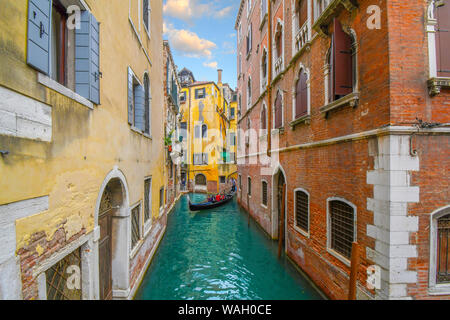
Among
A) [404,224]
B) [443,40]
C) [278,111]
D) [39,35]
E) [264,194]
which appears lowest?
[264,194]

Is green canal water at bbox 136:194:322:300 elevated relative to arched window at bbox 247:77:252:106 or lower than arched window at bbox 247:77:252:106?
lower

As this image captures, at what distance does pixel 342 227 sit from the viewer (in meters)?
4.56

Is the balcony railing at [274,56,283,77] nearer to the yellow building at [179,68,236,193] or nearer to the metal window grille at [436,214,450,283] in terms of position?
the metal window grille at [436,214,450,283]

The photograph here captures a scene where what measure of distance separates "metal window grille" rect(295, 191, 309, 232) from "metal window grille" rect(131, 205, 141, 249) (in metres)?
4.42

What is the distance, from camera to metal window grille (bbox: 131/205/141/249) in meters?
5.53

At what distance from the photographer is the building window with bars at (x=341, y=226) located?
14.2ft

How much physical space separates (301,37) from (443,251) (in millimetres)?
5633

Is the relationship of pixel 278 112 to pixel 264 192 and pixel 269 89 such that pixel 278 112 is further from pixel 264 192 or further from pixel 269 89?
pixel 264 192

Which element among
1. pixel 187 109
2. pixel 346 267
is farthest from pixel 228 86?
pixel 346 267

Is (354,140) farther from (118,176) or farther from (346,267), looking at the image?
(118,176)

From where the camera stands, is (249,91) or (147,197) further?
(249,91)

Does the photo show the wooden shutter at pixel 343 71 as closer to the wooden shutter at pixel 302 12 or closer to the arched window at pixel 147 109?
the wooden shutter at pixel 302 12

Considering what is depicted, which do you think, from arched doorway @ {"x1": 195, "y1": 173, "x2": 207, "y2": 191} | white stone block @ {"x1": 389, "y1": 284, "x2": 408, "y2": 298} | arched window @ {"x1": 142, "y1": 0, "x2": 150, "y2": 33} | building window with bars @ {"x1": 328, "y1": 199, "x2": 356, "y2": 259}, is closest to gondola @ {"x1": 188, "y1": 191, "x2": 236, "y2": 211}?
arched doorway @ {"x1": 195, "y1": 173, "x2": 207, "y2": 191}

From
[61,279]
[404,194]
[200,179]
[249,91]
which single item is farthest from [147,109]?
[200,179]
